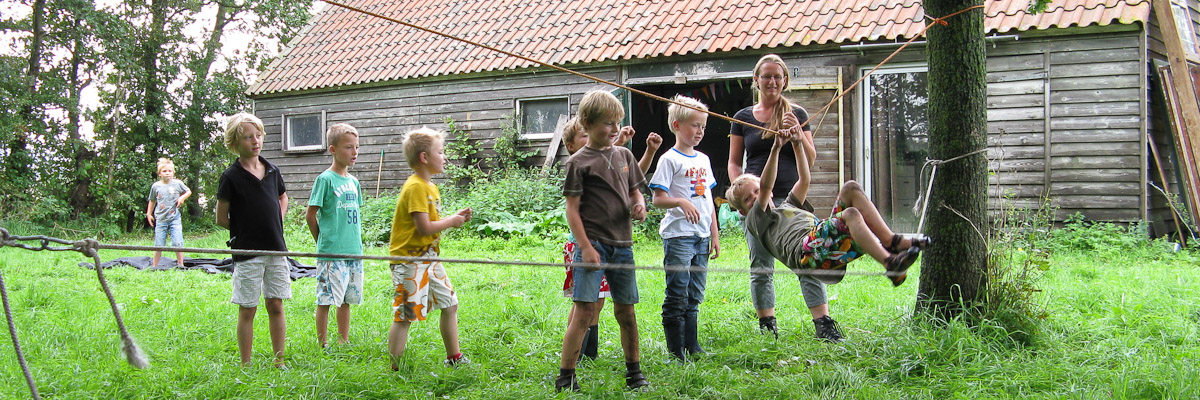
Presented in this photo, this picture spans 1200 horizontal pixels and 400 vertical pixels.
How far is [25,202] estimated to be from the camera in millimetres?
15133

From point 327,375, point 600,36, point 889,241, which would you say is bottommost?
point 327,375

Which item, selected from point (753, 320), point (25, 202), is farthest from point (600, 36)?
point (25, 202)

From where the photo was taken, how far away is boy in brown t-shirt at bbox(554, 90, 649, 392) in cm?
344

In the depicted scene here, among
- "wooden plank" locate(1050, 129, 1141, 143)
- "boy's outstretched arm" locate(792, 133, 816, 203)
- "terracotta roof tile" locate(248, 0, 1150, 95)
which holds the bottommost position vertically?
"boy's outstretched arm" locate(792, 133, 816, 203)

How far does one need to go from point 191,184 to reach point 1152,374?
1957 cm

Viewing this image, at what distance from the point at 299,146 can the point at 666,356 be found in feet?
40.0

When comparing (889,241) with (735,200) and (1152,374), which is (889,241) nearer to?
(735,200)

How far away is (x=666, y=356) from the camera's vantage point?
408 cm

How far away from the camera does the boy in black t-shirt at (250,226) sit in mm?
3818

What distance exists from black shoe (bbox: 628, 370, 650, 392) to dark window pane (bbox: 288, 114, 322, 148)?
12066 mm

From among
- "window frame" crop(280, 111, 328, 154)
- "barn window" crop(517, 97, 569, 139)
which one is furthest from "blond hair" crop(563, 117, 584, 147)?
"window frame" crop(280, 111, 328, 154)

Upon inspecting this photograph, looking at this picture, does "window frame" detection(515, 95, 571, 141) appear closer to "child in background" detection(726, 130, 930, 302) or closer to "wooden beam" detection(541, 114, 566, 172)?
"wooden beam" detection(541, 114, 566, 172)

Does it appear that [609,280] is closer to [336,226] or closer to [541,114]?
[336,226]

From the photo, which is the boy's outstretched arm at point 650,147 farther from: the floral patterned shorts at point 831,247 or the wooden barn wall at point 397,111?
the wooden barn wall at point 397,111
